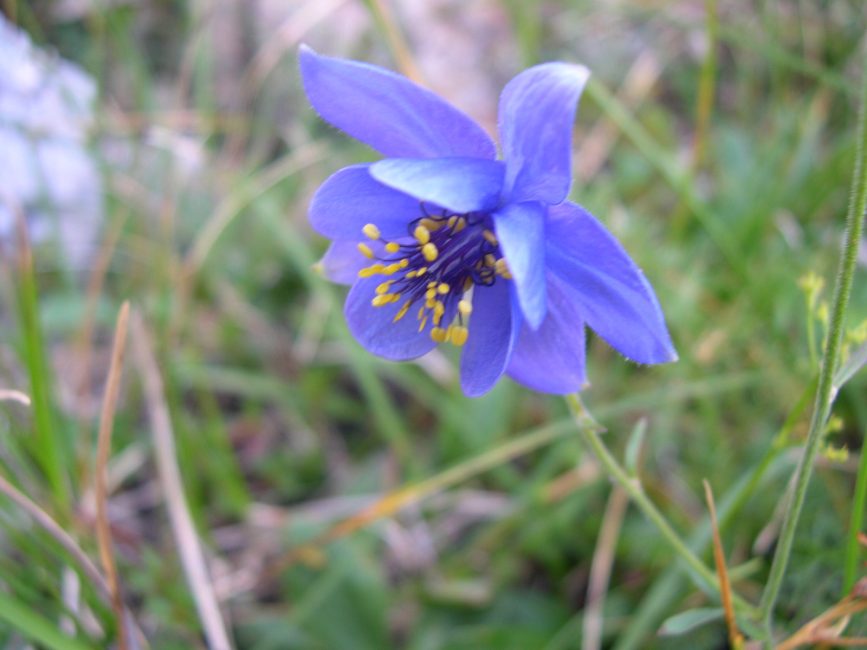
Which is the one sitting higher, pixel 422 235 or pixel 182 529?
pixel 422 235

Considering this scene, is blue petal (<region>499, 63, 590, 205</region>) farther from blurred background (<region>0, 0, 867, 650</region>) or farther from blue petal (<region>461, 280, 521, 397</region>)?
blurred background (<region>0, 0, 867, 650</region>)

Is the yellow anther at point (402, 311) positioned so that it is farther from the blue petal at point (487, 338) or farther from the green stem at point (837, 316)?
the green stem at point (837, 316)

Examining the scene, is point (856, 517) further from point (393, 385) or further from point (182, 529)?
point (393, 385)

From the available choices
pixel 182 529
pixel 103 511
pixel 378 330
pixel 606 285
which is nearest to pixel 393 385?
pixel 182 529

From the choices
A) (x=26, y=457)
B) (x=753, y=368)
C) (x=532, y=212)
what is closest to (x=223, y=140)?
(x=26, y=457)

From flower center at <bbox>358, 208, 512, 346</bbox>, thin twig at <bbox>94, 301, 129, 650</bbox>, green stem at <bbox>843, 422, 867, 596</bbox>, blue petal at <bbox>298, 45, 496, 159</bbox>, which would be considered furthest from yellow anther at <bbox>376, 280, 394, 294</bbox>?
green stem at <bbox>843, 422, 867, 596</bbox>
